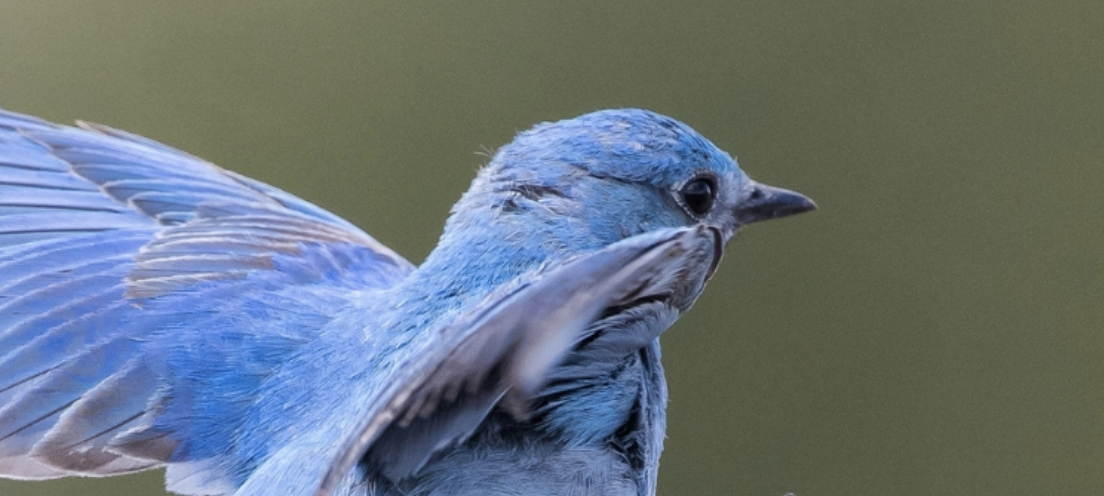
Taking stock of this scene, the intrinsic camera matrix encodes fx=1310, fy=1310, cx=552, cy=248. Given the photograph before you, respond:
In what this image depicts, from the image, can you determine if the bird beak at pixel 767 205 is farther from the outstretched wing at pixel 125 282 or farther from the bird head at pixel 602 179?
the outstretched wing at pixel 125 282

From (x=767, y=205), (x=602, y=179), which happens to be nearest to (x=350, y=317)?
(x=602, y=179)

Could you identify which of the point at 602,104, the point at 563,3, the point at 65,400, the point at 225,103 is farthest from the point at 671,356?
the point at 65,400

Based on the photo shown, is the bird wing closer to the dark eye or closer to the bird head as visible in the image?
the bird head

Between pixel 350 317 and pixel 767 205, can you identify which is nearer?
pixel 350 317

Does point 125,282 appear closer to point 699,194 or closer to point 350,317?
point 350,317

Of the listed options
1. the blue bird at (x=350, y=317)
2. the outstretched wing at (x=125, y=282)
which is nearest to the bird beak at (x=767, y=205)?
the blue bird at (x=350, y=317)

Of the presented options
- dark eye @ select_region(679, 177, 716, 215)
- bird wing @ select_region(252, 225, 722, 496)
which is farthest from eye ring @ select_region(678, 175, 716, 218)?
bird wing @ select_region(252, 225, 722, 496)

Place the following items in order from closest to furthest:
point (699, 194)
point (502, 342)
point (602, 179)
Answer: point (502, 342)
point (602, 179)
point (699, 194)

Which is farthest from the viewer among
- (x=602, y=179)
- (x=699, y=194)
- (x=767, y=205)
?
(x=767, y=205)
